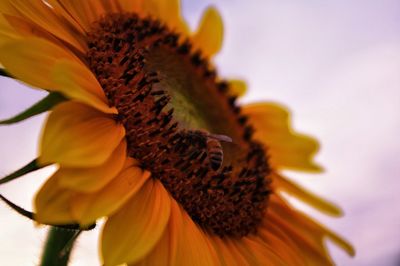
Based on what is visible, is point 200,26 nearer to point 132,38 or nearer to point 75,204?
point 132,38

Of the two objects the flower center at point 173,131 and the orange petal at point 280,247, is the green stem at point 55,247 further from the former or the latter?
the orange petal at point 280,247

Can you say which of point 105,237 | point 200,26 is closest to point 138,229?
point 105,237

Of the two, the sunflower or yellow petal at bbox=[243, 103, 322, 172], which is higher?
yellow petal at bbox=[243, 103, 322, 172]

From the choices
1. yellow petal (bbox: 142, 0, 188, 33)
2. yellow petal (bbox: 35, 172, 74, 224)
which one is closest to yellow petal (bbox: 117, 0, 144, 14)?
yellow petal (bbox: 142, 0, 188, 33)

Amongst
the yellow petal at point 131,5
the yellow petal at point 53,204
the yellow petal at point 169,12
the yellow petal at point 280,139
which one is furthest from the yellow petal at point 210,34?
the yellow petal at point 53,204

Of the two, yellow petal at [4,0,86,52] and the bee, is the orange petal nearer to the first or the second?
the bee

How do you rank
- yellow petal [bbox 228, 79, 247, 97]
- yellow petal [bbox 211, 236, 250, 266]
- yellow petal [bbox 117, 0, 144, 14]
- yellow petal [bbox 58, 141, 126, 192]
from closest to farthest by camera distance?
yellow petal [bbox 58, 141, 126, 192]
yellow petal [bbox 211, 236, 250, 266]
yellow petal [bbox 117, 0, 144, 14]
yellow petal [bbox 228, 79, 247, 97]

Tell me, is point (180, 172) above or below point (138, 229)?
above
